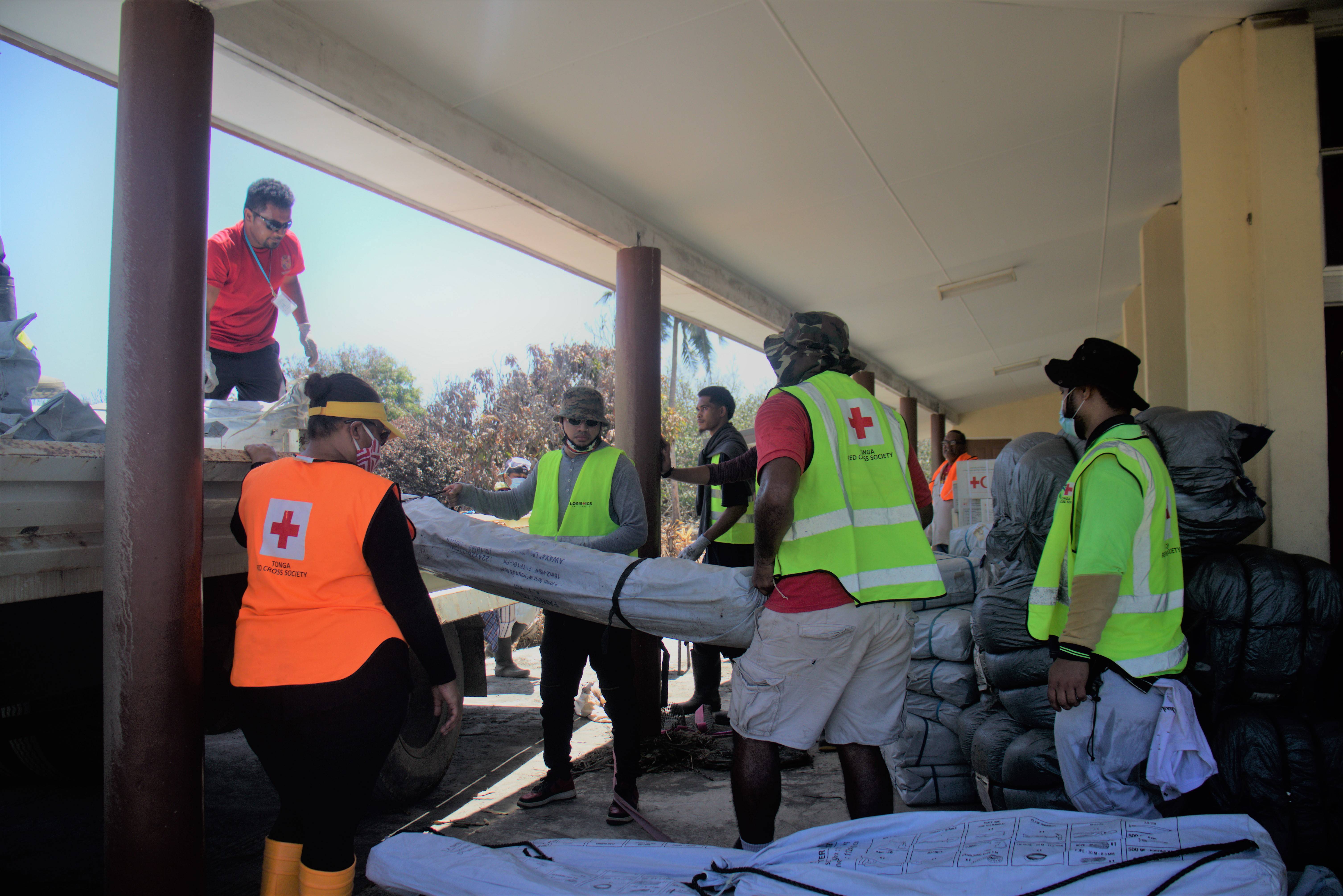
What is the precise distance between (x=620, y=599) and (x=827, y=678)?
2.86 ft

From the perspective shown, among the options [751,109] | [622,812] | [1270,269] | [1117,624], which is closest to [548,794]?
[622,812]

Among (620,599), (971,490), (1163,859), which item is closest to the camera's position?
(1163,859)

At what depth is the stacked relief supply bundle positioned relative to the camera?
3129mm

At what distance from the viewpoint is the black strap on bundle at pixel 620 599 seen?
3.09 m

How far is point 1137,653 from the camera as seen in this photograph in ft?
7.91

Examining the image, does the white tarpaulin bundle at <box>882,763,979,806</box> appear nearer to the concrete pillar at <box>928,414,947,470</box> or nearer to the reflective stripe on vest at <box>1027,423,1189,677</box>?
the reflective stripe on vest at <box>1027,423,1189,677</box>

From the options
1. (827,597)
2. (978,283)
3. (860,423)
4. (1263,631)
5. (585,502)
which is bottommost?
(1263,631)

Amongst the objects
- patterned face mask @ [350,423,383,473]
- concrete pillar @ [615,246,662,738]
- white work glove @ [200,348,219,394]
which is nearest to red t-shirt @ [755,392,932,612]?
patterned face mask @ [350,423,383,473]

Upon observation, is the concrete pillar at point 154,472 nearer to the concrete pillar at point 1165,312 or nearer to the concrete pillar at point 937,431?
the concrete pillar at point 1165,312

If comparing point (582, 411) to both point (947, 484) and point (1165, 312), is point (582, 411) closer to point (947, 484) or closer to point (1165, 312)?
point (1165, 312)

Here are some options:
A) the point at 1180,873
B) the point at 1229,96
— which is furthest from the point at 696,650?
the point at 1229,96

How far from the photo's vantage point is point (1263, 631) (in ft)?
8.70

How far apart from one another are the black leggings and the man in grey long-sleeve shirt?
1327 mm

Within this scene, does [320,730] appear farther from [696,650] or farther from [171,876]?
[696,650]
